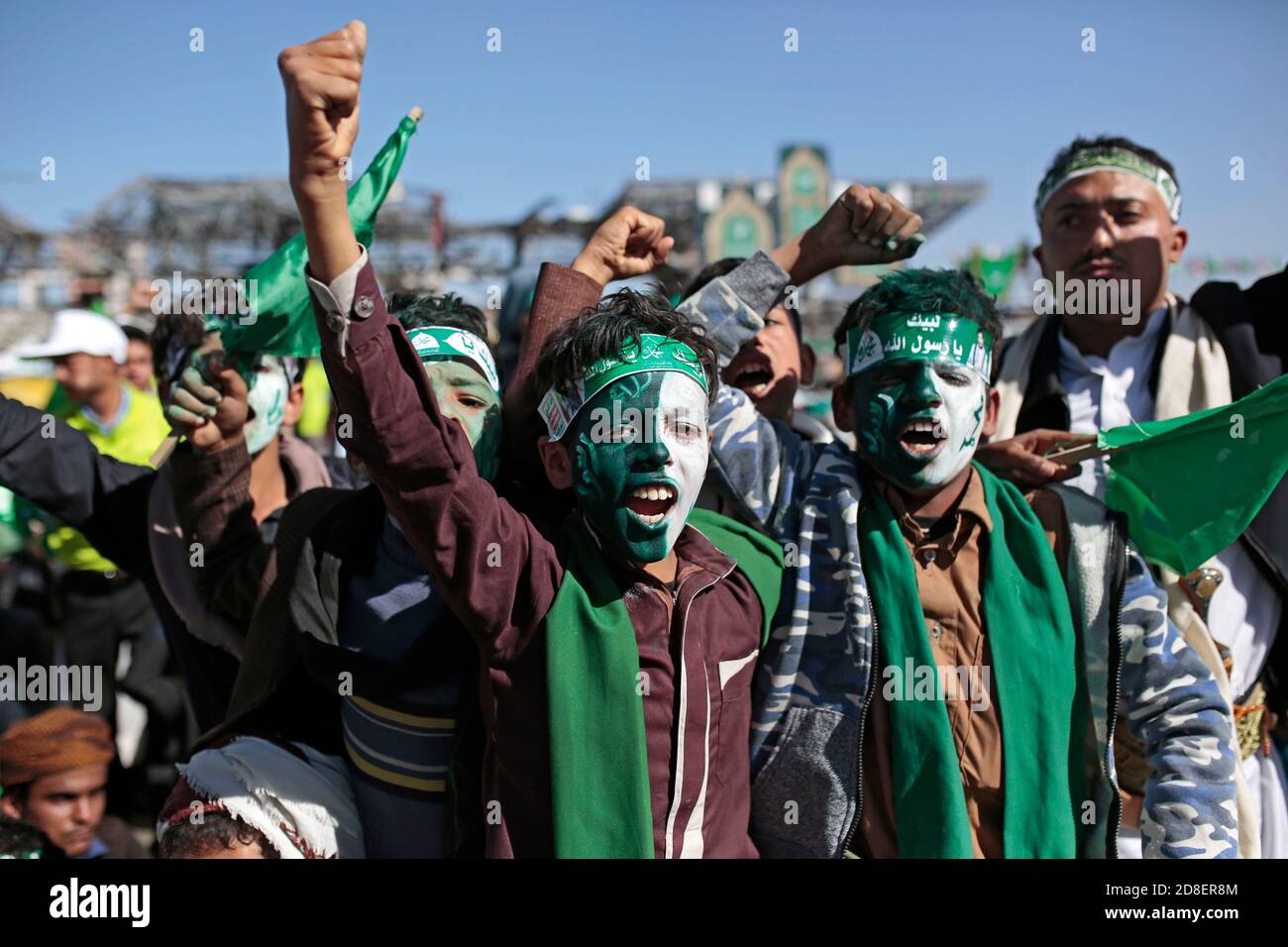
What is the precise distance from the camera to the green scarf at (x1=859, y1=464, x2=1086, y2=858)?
2.20 metres

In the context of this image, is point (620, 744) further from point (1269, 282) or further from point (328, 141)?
point (1269, 282)

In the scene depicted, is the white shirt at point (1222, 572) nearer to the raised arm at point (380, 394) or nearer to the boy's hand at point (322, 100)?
the raised arm at point (380, 394)

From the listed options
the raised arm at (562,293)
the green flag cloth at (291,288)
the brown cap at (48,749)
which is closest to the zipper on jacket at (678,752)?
the raised arm at (562,293)

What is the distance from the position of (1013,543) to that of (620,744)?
979 mm

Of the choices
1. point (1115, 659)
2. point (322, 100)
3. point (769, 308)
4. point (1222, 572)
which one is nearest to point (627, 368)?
point (769, 308)

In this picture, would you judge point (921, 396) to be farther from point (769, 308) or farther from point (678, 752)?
point (678, 752)

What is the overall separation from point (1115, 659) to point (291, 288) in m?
2.03

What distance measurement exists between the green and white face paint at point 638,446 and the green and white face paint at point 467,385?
0.78 feet

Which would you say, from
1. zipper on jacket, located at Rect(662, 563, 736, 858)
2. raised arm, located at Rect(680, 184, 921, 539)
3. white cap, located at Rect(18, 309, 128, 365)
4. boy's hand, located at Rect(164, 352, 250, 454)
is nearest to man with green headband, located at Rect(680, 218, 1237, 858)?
raised arm, located at Rect(680, 184, 921, 539)

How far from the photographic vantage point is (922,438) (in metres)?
2.38

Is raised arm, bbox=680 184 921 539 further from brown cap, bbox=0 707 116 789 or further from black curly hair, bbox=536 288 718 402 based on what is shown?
brown cap, bbox=0 707 116 789

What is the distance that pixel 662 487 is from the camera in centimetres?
212

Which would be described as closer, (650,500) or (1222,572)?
(650,500)
